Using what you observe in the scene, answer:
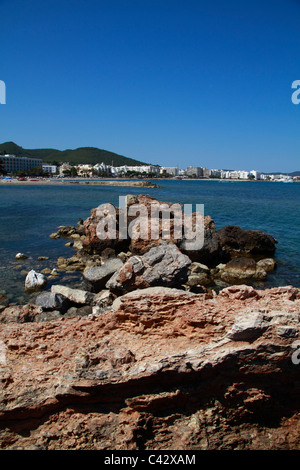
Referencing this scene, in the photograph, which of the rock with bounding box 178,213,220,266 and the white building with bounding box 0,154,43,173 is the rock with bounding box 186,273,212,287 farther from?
the white building with bounding box 0,154,43,173

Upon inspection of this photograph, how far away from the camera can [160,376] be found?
470 centimetres

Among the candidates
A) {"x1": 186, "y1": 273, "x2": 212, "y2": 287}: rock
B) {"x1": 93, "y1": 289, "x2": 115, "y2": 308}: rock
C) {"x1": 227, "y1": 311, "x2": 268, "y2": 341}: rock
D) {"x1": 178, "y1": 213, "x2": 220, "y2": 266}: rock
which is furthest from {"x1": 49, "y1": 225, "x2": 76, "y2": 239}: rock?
{"x1": 227, "y1": 311, "x2": 268, "y2": 341}: rock

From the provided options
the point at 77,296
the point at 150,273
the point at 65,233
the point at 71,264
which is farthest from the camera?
the point at 65,233

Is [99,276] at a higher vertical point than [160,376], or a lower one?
lower

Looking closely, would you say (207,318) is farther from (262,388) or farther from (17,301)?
(17,301)

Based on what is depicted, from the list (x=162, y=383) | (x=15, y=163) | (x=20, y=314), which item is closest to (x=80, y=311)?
(x=20, y=314)

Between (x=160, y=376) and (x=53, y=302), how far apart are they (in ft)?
20.9

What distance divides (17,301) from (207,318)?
31.2 feet

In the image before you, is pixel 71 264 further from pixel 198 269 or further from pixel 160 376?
pixel 160 376

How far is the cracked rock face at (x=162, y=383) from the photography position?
4.55m

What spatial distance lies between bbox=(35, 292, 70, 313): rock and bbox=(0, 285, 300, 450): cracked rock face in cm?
468

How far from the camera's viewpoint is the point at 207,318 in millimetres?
5219

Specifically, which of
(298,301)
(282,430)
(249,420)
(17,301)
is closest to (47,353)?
(249,420)

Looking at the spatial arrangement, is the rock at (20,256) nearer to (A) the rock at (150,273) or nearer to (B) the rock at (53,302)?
(B) the rock at (53,302)
